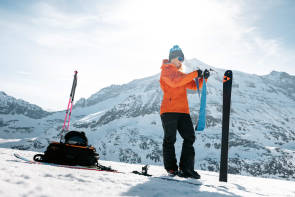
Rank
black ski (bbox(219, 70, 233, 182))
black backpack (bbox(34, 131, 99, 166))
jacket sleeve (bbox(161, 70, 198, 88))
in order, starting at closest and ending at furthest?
1. black backpack (bbox(34, 131, 99, 166))
2. jacket sleeve (bbox(161, 70, 198, 88))
3. black ski (bbox(219, 70, 233, 182))

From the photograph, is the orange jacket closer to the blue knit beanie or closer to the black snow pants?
the black snow pants

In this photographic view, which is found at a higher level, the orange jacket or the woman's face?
the woman's face

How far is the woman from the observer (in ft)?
14.9

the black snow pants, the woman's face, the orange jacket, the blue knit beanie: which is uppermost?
the blue knit beanie

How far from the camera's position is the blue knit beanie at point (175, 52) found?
16.8 feet

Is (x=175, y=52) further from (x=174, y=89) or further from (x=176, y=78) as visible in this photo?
(x=174, y=89)

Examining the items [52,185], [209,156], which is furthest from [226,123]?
[209,156]

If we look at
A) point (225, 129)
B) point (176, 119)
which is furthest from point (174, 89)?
point (225, 129)

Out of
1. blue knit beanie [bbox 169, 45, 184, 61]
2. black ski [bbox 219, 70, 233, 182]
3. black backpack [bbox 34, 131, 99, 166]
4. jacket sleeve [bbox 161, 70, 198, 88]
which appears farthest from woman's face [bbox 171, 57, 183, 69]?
black backpack [bbox 34, 131, 99, 166]

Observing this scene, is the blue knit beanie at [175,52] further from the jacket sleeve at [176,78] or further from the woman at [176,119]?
the jacket sleeve at [176,78]

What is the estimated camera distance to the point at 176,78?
4.68 metres

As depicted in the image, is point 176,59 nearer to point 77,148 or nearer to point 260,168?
point 77,148

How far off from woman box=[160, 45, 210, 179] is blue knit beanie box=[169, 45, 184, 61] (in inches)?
12.5

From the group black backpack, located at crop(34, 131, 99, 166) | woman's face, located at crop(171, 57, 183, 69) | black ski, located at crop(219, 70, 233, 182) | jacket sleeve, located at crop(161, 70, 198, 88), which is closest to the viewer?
black backpack, located at crop(34, 131, 99, 166)
